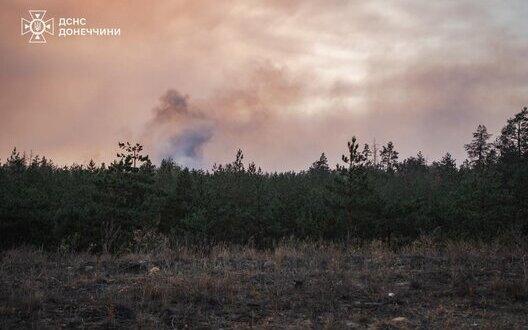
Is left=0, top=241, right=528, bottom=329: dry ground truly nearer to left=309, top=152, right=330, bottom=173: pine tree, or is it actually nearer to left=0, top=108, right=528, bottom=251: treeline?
left=0, top=108, right=528, bottom=251: treeline

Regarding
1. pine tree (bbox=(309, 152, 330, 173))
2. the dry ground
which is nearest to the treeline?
the dry ground

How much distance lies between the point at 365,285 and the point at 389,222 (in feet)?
76.1

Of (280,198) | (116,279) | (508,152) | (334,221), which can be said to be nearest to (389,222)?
(334,221)

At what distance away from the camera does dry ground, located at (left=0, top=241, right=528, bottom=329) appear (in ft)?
27.7

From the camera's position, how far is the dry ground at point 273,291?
27.7ft

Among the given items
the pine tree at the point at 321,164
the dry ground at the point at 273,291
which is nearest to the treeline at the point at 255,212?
the dry ground at the point at 273,291

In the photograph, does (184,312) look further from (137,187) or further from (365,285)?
(137,187)

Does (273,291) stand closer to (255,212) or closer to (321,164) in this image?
(255,212)

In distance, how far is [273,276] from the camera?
461 inches

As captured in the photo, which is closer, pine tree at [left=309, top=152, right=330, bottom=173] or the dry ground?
the dry ground

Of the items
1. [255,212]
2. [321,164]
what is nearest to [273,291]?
[255,212]

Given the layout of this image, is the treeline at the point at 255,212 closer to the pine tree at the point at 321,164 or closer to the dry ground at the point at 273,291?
the dry ground at the point at 273,291

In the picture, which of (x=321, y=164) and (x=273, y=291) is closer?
(x=273, y=291)

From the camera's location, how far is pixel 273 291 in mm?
10297
